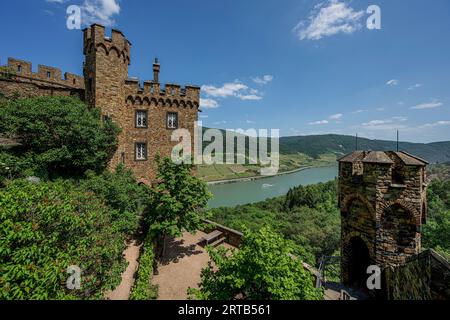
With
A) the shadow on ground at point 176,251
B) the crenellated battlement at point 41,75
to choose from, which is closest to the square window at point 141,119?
the shadow on ground at point 176,251

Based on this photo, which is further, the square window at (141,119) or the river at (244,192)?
the river at (244,192)

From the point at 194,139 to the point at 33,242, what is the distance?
41.3 ft

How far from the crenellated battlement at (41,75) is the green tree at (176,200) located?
14511mm

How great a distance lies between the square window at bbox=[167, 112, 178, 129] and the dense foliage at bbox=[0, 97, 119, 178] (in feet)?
15.2

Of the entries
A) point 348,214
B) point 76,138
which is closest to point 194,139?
point 76,138

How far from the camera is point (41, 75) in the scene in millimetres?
16312

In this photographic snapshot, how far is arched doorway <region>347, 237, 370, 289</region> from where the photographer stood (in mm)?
7141

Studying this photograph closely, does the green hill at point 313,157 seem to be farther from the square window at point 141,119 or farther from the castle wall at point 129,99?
the square window at point 141,119

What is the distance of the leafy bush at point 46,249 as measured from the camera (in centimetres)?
345

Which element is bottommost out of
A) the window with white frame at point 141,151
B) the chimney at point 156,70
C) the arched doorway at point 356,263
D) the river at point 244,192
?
the river at point 244,192

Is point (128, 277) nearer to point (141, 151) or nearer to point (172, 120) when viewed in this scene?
point (141, 151)

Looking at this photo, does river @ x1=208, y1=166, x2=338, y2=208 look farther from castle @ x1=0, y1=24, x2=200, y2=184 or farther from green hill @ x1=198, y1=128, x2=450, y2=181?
castle @ x1=0, y1=24, x2=200, y2=184

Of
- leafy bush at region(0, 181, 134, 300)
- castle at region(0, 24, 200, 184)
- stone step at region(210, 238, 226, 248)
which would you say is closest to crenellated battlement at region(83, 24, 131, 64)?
castle at region(0, 24, 200, 184)

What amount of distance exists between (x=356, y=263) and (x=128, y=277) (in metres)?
9.53
